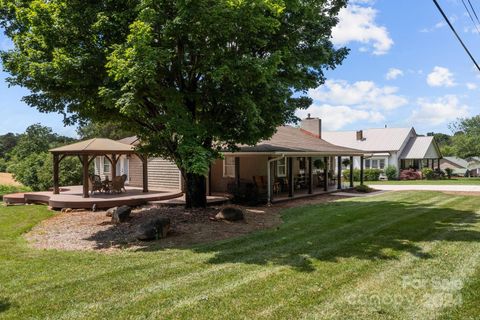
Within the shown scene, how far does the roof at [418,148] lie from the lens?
121 feet

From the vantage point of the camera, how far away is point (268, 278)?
20.5 ft

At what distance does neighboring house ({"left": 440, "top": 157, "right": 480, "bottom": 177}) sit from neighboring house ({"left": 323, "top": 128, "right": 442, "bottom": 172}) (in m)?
11.7

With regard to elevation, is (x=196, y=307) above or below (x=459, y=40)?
below

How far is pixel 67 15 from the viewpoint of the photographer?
30.6 feet

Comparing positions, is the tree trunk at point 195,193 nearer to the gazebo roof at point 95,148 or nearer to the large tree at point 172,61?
the large tree at point 172,61

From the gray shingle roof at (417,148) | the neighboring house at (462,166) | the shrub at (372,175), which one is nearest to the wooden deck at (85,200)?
the shrub at (372,175)

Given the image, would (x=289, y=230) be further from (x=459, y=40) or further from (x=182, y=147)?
(x=459, y=40)

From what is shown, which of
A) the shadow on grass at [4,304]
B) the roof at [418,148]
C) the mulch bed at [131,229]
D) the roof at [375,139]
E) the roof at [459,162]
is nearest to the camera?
the shadow on grass at [4,304]

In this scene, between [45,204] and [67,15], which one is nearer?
[67,15]

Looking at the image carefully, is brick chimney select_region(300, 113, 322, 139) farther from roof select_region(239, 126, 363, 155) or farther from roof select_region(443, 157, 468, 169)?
roof select_region(443, 157, 468, 169)

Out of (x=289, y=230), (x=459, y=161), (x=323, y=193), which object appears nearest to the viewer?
(x=289, y=230)

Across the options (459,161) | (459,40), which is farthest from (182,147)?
(459,161)

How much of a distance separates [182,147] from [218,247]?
2.60 meters

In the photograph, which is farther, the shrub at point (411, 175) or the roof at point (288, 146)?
the shrub at point (411, 175)
